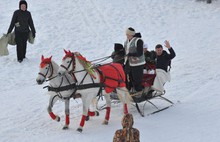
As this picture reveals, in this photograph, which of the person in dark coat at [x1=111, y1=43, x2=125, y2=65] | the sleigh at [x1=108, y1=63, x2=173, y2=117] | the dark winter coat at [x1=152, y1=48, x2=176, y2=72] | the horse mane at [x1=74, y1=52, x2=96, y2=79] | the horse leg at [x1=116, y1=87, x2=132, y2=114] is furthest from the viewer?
the dark winter coat at [x1=152, y1=48, x2=176, y2=72]

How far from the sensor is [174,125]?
8477 millimetres

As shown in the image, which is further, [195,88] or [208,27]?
[208,27]

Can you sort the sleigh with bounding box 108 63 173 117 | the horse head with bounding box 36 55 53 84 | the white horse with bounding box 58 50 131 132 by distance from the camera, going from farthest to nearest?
the sleigh with bounding box 108 63 173 117 → the white horse with bounding box 58 50 131 132 → the horse head with bounding box 36 55 53 84

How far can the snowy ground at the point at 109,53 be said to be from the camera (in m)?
8.20

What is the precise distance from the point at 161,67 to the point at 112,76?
152 centimetres

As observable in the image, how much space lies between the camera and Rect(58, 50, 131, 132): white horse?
786 centimetres

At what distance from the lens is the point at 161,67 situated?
9570 millimetres

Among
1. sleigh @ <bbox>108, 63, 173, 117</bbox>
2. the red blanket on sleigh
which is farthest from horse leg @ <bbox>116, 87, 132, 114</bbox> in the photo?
sleigh @ <bbox>108, 63, 173, 117</bbox>

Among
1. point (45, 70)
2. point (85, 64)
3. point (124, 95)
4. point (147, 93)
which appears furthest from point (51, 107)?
point (147, 93)

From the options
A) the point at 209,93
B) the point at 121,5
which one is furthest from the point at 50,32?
the point at 209,93

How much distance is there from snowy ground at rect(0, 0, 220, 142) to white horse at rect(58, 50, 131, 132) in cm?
58

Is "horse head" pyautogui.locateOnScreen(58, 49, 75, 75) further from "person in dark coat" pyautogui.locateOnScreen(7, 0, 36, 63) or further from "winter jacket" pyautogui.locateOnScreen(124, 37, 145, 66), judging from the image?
"person in dark coat" pyautogui.locateOnScreen(7, 0, 36, 63)

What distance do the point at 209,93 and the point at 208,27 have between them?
24.1ft

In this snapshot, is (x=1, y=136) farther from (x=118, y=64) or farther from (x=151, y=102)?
(x=151, y=102)
